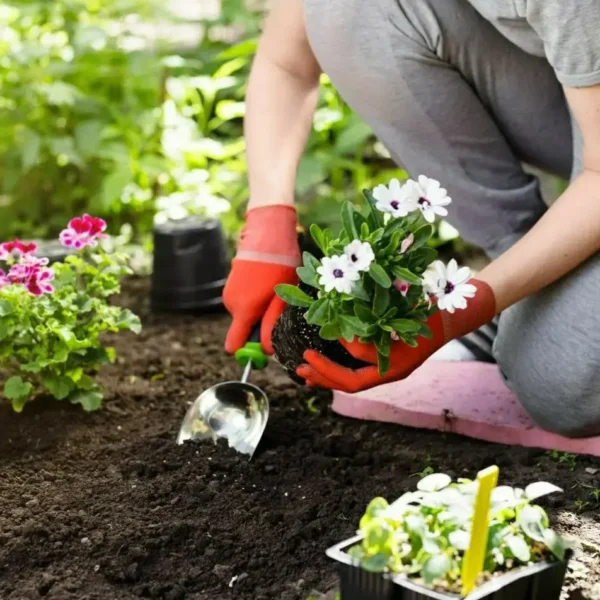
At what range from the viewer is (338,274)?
1.38 m

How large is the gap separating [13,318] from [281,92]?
66 cm

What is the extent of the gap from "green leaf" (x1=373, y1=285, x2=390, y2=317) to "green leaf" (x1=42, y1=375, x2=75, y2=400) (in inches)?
28.0

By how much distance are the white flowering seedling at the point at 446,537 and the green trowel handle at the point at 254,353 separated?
0.63 m

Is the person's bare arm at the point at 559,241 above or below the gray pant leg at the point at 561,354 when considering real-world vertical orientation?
above

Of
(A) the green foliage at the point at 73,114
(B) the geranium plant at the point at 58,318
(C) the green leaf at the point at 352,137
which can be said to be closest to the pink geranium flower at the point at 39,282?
(B) the geranium plant at the point at 58,318

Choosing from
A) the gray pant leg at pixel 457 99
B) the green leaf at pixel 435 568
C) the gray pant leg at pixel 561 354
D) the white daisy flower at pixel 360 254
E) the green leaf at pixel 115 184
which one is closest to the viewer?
the green leaf at pixel 435 568

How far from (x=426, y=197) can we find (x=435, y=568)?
54cm

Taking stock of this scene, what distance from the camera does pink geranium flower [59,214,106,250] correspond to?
72.9 inches

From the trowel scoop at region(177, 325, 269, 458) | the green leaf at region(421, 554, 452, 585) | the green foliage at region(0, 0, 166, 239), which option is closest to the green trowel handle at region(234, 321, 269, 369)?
the trowel scoop at region(177, 325, 269, 458)

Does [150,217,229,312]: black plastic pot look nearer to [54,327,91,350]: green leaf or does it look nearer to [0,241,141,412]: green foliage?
[0,241,141,412]: green foliage

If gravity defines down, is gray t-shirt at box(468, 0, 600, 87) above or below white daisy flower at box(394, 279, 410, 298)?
above

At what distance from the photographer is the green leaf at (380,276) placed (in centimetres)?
138

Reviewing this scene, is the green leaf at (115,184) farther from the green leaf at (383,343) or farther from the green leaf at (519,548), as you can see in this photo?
the green leaf at (519,548)

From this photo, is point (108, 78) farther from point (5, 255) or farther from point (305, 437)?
point (305, 437)
